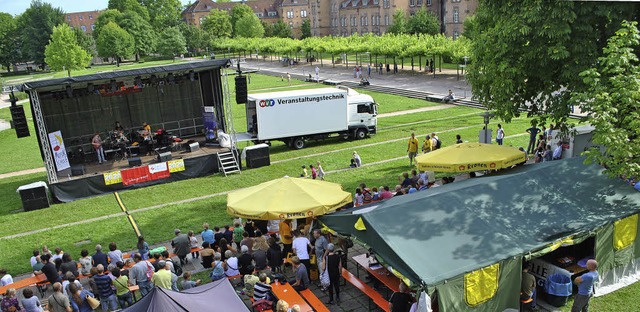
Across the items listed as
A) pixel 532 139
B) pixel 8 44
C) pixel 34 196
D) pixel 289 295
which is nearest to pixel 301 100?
pixel 532 139

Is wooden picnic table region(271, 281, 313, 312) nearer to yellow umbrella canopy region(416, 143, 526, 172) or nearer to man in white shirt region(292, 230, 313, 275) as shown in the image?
man in white shirt region(292, 230, 313, 275)

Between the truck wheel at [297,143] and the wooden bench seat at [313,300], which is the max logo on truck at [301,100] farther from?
the wooden bench seat at [313,300]

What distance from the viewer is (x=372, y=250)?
409 inches

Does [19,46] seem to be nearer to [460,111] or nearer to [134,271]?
[460,111]

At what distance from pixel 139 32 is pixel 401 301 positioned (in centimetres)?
11089

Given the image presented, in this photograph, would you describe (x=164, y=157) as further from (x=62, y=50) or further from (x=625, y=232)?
(x=62, y=50)

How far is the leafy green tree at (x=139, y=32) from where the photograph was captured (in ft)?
351

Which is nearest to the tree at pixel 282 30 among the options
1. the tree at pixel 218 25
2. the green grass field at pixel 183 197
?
the tree at pixel 218 25

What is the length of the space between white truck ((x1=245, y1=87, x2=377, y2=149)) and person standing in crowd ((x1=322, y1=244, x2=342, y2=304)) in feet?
52.4

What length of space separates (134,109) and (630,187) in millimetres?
23322

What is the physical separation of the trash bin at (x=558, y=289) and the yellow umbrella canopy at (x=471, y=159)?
4.62 m

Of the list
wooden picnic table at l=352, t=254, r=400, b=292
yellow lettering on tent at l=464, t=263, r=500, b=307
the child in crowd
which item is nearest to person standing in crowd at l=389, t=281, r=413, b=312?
wooden picnic table at l=352, t=254, r=400, b=292

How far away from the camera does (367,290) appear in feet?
36.6

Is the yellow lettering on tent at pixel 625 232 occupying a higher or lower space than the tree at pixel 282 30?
lower
